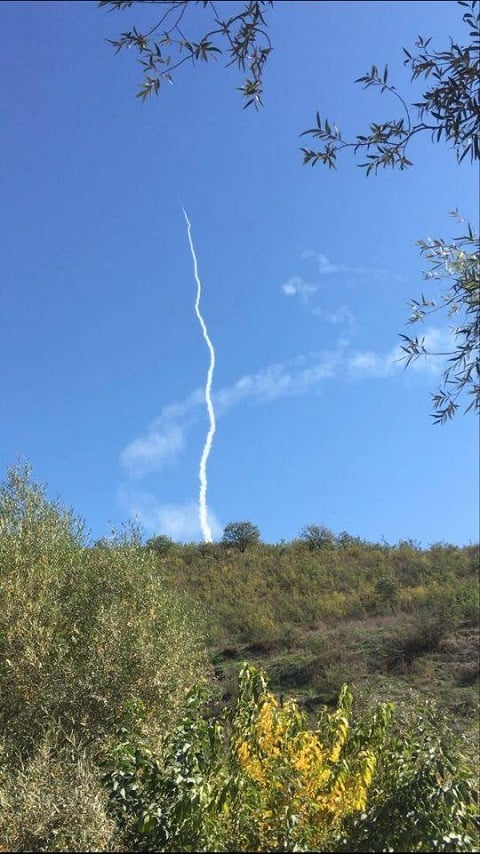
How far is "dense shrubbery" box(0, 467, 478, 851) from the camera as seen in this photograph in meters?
5.96

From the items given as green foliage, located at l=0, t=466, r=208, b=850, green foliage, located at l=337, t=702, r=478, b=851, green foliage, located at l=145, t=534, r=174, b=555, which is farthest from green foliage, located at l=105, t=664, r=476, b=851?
green foliage, located at l=145, t=534, r=174, b=555

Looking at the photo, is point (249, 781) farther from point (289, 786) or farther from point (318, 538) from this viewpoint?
point (318, 538)

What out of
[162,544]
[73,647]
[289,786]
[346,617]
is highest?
[162,544]

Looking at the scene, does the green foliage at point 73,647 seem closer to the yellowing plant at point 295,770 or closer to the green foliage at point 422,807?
the yellowing plant at point 295,770

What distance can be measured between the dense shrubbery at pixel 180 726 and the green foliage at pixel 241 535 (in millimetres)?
30206

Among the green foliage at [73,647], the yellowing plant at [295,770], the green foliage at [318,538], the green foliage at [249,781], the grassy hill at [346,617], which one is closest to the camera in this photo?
the green foliage at [249,781]

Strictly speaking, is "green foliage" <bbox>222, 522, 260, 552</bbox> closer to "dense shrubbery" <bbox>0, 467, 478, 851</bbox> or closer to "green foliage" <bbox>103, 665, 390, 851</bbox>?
"dense shrubbery" <bbox>0, 467, 478, 851</bbox>

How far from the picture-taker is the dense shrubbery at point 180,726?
5.96 m

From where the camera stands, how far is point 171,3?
173 inches

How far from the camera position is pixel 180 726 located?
7.63 metres

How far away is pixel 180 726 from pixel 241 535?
53642 mm

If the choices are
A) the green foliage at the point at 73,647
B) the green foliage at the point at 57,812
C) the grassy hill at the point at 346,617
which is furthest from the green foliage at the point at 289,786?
the grassy hill at the point at 346,617

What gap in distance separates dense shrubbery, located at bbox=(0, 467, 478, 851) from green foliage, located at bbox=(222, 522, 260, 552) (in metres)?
30.2

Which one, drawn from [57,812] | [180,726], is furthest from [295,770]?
[57,812]
